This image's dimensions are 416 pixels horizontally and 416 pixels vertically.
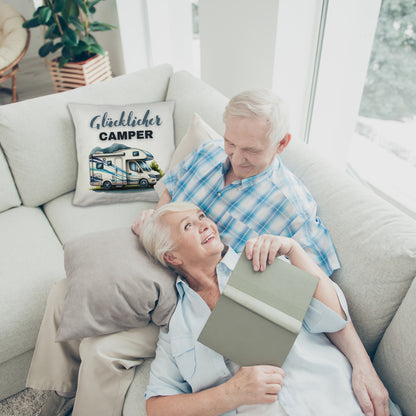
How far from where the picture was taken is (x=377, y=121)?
181 cm

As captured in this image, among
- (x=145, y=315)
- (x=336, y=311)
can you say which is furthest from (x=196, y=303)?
(x=336, y=311)

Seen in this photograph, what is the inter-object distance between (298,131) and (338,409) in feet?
4.86

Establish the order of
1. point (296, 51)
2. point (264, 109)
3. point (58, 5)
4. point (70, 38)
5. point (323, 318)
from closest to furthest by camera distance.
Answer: point (323, 318)
point (264, 109)
point (296, 51)
point (58, 5)
point (70, 38)

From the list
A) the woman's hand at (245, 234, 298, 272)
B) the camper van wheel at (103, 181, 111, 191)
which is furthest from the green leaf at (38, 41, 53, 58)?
the woman's hand at (245, 234, 298, 272)

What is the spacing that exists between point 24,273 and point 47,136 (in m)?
0.67

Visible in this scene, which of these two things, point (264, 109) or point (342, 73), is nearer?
point (264, 109)

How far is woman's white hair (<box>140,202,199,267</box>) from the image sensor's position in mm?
1039

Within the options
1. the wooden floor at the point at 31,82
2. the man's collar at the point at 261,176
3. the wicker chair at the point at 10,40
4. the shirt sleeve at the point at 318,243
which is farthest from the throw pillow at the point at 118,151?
the wooden floor at the point at 31,82

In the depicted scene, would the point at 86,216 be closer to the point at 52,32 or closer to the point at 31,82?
the point at 52,32

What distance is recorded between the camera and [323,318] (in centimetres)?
92

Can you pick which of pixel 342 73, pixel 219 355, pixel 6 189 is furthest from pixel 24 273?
pixel 342 73

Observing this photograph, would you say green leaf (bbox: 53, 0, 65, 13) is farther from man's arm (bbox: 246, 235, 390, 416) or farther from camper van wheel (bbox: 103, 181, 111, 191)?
man's arm (bbox: 246, 235, 390, 416)

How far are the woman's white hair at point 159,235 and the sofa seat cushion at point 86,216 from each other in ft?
1.76

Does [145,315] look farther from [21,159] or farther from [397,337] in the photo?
[21,159]
